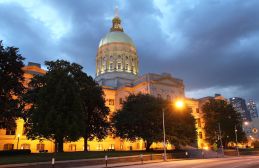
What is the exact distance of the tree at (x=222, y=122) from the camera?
253 ft

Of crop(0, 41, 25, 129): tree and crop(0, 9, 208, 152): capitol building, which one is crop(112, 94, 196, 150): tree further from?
crop(0, 41, 25, 129): tree

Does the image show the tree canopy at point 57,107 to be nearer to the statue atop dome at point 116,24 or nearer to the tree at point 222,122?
the tree at point 222,122

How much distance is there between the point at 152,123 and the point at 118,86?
43.4 m

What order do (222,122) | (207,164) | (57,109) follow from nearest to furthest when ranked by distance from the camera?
(207,164), (57,109), (222,122)

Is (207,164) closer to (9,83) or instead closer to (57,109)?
(57,109)

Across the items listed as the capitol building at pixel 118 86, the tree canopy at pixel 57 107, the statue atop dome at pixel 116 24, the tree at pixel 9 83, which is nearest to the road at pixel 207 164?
the tree canopy at pixel 57 107

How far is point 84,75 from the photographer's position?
4984 cm

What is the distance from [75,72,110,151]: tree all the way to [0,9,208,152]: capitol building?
27.8 feet

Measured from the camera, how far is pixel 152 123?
50750mm

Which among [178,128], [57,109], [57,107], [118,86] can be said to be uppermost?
[118,86]

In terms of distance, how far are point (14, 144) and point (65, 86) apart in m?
29.6

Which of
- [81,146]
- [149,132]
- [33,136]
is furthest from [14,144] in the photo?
[149,132]

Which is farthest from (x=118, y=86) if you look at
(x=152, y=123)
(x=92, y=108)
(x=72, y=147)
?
(x=152, y=123)

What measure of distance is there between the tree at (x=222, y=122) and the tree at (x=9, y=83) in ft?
181
